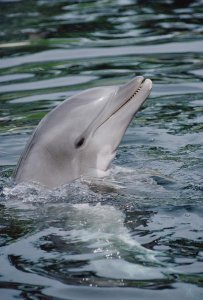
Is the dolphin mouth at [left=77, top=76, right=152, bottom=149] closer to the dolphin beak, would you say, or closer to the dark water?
the dolphin beak

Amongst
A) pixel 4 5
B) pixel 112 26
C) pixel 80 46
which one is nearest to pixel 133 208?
pixel 80 46

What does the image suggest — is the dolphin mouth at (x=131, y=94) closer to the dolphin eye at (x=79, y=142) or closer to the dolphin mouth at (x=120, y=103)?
the dolphin mouth at (x=120, y=103)

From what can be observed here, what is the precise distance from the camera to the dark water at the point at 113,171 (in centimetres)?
629

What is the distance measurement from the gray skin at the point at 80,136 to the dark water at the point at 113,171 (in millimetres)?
192

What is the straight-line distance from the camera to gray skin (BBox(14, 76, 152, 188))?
25.7ft

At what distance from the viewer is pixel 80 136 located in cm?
798

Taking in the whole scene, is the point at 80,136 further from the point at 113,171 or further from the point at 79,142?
the point at 113,171

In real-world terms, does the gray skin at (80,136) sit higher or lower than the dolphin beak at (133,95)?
lower

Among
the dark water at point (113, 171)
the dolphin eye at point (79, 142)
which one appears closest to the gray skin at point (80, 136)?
the dolphin eye at point (79, 142)

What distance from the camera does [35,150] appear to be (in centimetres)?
782

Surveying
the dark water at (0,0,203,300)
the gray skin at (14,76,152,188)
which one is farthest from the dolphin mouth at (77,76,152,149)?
the dark water at (0,0,203,300)

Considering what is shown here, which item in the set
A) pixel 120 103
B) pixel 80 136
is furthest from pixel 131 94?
pixel 80 136

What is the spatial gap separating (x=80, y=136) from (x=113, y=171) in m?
0.56

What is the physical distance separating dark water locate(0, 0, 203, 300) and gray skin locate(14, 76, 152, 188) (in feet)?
0.63
